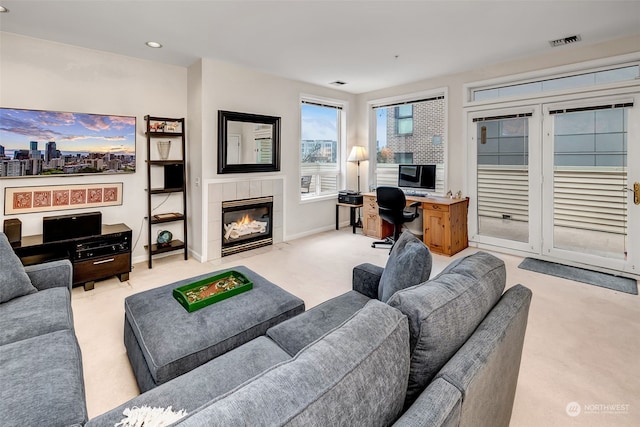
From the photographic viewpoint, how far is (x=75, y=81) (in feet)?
12.1

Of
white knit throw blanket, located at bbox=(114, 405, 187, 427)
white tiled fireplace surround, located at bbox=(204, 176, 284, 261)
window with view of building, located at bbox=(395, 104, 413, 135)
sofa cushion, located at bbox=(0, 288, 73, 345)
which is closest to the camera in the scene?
white knit throw blanket, located at bbox=(114, 405, 187, 427)

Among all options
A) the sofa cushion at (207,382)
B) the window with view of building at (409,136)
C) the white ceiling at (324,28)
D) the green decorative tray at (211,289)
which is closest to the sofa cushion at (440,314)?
the sofa cushion at (207,382)

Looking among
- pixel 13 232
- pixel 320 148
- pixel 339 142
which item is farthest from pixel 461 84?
pixel 13 232

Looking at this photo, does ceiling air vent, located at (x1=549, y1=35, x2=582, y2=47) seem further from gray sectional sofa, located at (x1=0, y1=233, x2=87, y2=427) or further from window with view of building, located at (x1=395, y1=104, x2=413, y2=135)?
gray sectional sofa, located at (x1=0, y1=233, x2=87, y2=427)

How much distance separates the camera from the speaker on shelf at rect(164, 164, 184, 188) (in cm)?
425

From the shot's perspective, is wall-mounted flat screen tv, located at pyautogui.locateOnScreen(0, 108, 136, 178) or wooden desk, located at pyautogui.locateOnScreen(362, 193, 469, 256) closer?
wall-mounted flat screen tv, located at pyautogui.locateOnScreen(0, 108, 136, 178)

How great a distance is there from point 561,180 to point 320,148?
11.8ft

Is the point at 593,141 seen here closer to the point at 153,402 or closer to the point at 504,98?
the point at 504,98

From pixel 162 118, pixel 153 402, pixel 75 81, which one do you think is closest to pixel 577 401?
pixel 153 402

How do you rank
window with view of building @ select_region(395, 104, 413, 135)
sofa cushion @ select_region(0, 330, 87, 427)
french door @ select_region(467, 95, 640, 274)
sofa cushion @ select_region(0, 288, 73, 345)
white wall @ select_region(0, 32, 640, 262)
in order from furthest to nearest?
window with view of building @ select_region(395, 104, 413, 135)
french door @ select_region(467, 95, 640, 274)
white wall @ select_region(0, 32, 640, 262)
sofa cushion @ select_region(0, 288, 73, 345)
sofa cushion @ select_region(0, 330, 87, 427)

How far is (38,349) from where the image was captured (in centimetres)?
157

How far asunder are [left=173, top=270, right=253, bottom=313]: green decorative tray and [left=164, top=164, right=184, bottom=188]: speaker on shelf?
2.29m

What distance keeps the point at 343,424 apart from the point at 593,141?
466 cm

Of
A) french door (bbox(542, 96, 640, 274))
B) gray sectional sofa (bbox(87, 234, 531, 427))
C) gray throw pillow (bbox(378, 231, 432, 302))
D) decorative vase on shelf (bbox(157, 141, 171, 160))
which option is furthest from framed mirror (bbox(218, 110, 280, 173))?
french door (bbox(542, 96, 640, 274))
